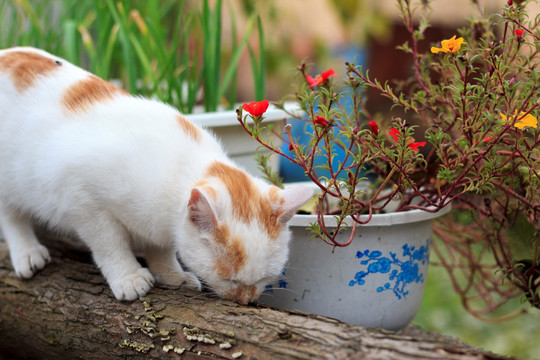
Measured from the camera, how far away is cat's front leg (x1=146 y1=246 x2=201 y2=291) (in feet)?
3.94

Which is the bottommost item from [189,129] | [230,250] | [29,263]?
[29,263]

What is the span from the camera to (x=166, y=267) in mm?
1257

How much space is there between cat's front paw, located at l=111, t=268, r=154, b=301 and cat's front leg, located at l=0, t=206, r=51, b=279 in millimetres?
278

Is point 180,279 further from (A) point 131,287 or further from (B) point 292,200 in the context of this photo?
(B) point 292,200

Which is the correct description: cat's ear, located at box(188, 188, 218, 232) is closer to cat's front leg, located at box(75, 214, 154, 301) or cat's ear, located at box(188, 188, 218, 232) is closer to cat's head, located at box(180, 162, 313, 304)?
cat's head, located at box(180, 162, 313, 304)

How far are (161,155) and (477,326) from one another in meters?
1.76

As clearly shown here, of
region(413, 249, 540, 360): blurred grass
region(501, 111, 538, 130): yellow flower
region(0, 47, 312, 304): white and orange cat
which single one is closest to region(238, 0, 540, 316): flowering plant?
region(501, 111, 538, 130): yellow flower

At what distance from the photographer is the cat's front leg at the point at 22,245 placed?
1.31m

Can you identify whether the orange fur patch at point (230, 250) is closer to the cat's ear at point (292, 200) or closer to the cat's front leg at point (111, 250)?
the cat's ear at point (292, 200)

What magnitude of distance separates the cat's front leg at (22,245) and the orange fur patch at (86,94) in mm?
315

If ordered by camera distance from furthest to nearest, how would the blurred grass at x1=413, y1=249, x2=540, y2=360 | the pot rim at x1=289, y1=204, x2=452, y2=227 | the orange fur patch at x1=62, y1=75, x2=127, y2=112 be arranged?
the blurred grass at x1=413, y1=249, x2=540, y2=360
the orange fur patch at x1=62, y1=75, x2=127, y2=112
the pot rim at x1=289, y1=204, x2=452, y2=227

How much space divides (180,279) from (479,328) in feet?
5.20

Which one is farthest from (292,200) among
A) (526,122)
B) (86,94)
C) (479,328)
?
(479,328)

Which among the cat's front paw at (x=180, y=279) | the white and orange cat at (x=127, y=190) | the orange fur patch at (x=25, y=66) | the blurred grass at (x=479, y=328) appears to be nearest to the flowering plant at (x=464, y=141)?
the white and orange cat at (x=127, y=190)
